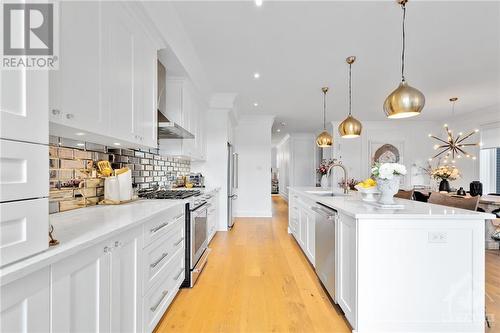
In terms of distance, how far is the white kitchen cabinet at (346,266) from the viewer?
170cm

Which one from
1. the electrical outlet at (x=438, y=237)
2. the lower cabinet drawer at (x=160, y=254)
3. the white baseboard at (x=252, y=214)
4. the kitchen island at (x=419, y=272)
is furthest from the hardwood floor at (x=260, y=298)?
the white baseboard at (x=252, y=214)

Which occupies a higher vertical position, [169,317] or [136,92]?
[136,92]

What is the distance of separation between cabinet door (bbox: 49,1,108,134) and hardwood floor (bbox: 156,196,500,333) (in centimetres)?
161

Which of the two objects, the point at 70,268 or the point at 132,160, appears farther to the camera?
the point at 132,160

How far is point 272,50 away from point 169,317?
122 inches

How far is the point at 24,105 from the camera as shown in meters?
0.79

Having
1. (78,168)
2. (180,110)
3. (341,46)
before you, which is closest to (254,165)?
(180,110)

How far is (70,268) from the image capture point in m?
0.92

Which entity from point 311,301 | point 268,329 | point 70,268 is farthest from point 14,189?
point 311,301

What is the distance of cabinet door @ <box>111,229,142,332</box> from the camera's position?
1.20 metres

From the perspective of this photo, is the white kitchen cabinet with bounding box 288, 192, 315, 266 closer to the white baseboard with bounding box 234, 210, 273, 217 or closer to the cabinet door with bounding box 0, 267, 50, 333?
the white baseboard with bounding box 234, 210, 273, 217

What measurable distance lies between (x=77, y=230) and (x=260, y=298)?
1701 mm

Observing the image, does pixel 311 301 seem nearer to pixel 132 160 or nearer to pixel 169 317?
pixel 169 317

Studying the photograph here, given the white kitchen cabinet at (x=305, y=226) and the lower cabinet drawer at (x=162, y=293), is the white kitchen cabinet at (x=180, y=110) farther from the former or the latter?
the white kitchen cabinet at (x=305, y=226)
